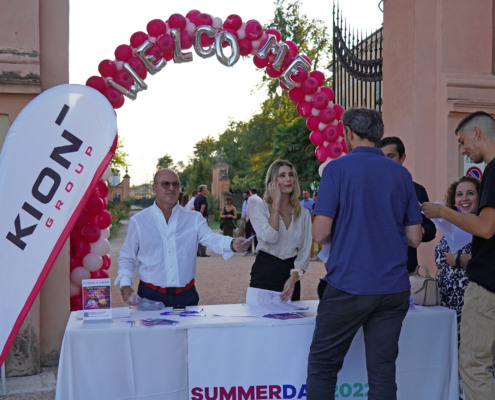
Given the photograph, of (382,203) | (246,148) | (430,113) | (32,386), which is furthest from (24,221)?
(246,148)

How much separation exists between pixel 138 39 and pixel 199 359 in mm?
3252

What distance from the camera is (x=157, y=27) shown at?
5.06 metres

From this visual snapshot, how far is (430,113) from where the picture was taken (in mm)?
5727

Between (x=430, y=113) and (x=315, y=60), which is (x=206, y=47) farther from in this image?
(x=315, y=60)

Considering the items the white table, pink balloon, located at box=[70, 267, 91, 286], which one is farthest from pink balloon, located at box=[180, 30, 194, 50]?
the white table

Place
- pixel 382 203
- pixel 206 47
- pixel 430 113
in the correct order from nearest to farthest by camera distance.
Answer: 1. pixel 382 203
2. pixel 206 47
3. pixel 430 113

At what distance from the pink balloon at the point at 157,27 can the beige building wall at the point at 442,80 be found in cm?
264

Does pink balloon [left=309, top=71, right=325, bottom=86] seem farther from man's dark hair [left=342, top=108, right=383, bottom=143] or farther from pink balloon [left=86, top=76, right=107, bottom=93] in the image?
man's dark hair [left=342, top=108, right=383, bottom=143]

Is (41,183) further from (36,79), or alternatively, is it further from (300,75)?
(300,75)

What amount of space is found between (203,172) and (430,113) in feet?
148

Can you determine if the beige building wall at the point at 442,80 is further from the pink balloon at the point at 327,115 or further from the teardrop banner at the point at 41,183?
the teardrop banner at the point at 41,183

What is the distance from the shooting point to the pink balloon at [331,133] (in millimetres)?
5707

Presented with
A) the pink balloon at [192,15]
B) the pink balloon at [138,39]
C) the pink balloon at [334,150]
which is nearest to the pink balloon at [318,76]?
the pink balloon at [334,150]

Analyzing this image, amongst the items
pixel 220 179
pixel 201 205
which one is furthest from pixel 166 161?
pixel 201 205
